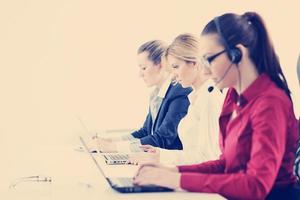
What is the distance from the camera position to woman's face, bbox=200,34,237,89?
1698 mm

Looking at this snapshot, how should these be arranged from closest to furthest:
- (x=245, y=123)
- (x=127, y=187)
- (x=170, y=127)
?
(x=127, y=187) < (x=245, y=123) < (x=170, y=127)

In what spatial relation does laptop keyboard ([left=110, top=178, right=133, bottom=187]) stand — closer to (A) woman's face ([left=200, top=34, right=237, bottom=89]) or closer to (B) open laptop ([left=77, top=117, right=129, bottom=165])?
(B) open laptop ([left=77, top=117, right=129, bottom=165])

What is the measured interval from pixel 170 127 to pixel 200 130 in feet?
0.35

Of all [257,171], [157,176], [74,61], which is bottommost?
[257,171]

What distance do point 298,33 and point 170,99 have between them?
0.54m

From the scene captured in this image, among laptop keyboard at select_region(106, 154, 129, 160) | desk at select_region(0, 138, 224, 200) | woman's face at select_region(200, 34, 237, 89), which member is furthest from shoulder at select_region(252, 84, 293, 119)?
laptop keyboard at select_region(106, 154, 129, 160)

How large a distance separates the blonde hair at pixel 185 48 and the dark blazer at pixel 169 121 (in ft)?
0.35

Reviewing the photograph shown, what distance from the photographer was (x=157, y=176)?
1.64 m

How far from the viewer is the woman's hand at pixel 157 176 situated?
163 cm

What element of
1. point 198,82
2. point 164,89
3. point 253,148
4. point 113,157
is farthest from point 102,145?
point 253,148

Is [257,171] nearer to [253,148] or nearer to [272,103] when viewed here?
[253,148]

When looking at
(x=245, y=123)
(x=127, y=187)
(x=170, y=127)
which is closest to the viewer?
(x=127, y=187)

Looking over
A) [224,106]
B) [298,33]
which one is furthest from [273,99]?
[298,33]

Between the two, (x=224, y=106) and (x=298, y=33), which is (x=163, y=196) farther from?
(x=298, y=33)
